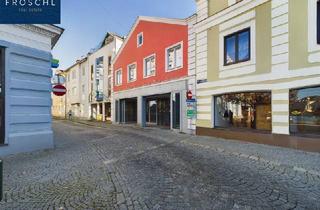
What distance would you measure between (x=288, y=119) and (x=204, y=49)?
5752 millimetres

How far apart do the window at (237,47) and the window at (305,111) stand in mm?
2890

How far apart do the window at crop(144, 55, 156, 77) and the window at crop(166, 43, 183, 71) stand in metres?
1.74

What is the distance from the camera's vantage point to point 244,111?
448 inches

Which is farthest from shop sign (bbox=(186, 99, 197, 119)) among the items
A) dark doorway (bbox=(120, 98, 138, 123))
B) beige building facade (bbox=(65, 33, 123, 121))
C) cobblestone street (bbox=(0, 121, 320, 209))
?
beige building facade (bbox=(65, 33, 123, 121))

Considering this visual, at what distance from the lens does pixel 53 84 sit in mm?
9867

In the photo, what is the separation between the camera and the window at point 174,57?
49.9 ft

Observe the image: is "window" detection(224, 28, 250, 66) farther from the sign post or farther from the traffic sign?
the traffic sign

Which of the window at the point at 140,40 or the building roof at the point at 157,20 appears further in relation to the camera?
the window at the point at 140,40

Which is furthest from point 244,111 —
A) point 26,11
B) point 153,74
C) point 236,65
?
point 26,11

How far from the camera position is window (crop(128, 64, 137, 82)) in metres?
20.5

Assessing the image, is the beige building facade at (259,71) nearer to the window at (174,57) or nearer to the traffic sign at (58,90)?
the window at (174,57)

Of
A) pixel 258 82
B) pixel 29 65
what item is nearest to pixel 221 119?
pixel 258 82

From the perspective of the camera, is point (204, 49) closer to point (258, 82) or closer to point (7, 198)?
point (258, 82)

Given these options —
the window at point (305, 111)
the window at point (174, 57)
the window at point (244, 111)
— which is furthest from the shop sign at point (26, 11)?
the window at point (174, 57)
